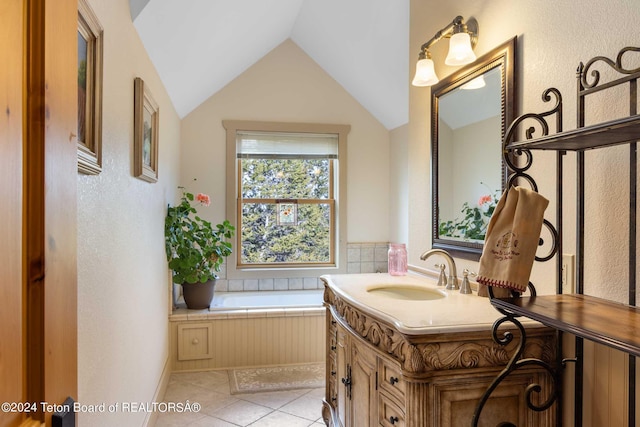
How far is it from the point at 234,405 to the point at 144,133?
1797 millimetres

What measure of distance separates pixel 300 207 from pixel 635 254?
10.7ft

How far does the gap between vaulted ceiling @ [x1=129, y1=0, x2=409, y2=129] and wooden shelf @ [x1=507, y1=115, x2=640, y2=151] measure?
166 centimetres

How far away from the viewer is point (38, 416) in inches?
23.0

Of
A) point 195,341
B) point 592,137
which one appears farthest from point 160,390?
point 592,137

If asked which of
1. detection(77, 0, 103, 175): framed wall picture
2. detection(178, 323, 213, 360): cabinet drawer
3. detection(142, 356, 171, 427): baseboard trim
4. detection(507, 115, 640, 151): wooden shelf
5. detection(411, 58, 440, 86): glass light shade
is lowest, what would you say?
detection(142, 356, 171, 427): baseboard trim

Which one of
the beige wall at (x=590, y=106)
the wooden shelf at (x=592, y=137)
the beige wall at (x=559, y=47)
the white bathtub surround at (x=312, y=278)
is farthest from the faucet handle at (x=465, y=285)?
the white bathtub surround at (x=312, y=278)

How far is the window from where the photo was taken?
4031mm

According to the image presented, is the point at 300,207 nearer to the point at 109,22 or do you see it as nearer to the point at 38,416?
the point at 109,22

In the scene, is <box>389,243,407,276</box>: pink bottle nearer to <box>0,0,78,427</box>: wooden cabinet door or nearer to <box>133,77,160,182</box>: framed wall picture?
<box>133,77,160,182</box>: framed wall picture

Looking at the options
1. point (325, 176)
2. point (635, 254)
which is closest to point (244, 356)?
point (325, 176)

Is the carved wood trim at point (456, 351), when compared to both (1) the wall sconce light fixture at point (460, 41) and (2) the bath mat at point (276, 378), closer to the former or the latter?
(1) the wall sconce light fixture at point (460, 41)

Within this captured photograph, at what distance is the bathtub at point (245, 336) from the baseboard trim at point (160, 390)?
7.6 inches

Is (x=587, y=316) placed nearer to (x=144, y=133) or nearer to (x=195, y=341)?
(x=144, y=133)

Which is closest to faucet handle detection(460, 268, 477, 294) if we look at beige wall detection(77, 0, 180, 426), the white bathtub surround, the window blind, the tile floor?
the tile floor
